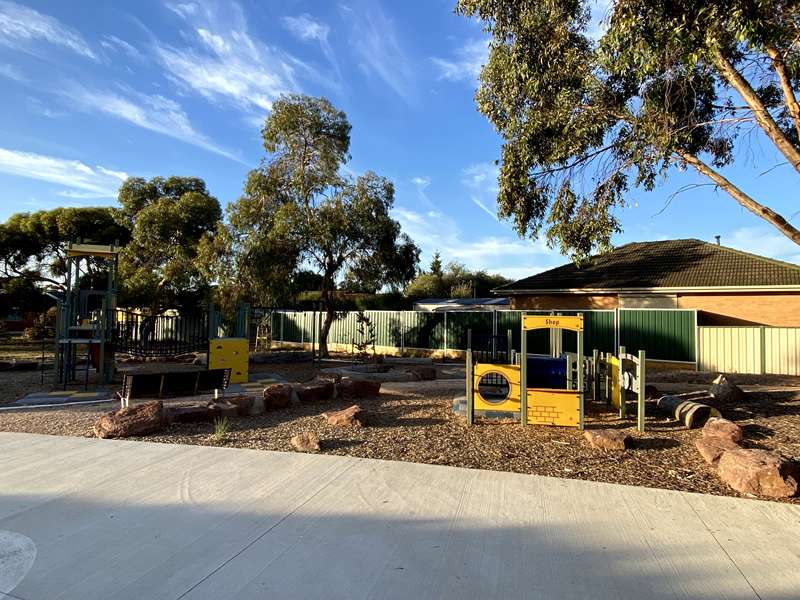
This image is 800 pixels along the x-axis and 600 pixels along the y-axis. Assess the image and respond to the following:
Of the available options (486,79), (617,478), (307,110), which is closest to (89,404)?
(617,478)

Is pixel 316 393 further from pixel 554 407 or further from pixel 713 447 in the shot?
pixel 713 447

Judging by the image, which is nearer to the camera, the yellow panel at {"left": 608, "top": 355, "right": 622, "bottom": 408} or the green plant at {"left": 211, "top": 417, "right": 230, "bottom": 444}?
the green plant at {"left": 211, "top": 417, "right": 230, "bottom": 444}

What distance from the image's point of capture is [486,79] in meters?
10.3

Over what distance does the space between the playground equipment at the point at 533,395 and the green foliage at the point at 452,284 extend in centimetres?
4372

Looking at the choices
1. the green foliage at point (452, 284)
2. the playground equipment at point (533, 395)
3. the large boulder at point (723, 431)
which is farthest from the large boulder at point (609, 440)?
the green foliage at point (452, 284)

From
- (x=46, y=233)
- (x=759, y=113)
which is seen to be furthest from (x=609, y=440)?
(x=46, y=233)

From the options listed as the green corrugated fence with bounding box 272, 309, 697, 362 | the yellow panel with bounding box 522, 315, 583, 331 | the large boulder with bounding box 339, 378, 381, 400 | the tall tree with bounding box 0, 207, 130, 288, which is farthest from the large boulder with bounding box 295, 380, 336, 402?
the tall tree with bounding box 0, 207, 130, 288

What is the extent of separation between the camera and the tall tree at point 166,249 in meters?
22.0

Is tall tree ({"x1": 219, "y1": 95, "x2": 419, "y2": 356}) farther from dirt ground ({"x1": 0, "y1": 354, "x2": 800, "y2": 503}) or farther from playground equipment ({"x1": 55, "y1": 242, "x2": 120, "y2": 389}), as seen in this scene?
dirt ground ({"x1": 0, "y1": 354, "x2": 800, "y2": 503})

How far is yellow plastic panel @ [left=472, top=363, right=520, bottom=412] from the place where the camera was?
24.0ft

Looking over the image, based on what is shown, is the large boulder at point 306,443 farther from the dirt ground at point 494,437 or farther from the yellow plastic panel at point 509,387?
the yellow plastic panel at point 509,387

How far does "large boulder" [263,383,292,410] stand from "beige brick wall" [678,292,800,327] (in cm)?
1530

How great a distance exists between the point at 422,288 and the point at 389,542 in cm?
5174

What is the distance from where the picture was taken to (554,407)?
23.0 feet
